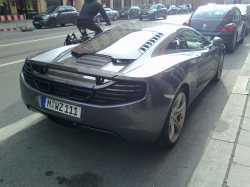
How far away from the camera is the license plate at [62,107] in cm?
250

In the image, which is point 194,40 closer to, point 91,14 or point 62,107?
point 62,107

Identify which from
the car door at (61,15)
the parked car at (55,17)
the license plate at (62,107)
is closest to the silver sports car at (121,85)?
the license plate at (62,107)

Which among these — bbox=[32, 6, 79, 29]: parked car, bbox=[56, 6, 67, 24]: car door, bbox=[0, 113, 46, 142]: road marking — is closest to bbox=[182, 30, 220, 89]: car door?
Answer: bbox=[0, 113, 46, 142]: road marking

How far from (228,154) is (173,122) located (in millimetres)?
714

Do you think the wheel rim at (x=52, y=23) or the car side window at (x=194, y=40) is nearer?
the car side window at (x=194, y=40)

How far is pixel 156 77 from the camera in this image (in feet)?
8.14

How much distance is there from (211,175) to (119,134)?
3.38ft

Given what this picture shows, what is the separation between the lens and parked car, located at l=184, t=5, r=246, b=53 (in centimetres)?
786

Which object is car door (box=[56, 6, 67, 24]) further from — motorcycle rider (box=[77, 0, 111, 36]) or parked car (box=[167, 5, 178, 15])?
parked car (box=[167, 5, 178, 15])

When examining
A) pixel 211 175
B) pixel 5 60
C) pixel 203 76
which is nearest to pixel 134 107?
pixel 211 175

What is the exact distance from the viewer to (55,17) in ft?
61.3

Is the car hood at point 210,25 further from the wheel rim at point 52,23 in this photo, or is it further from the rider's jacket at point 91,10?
the wheel rim at point 52,23

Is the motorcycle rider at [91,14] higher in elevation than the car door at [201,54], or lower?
higher

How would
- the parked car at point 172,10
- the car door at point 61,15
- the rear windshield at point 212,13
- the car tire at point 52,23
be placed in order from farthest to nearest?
the parked car at point 172,10, the car door at point 61,15, the car tire at point 52,23, the rear windshield at point 212,13
